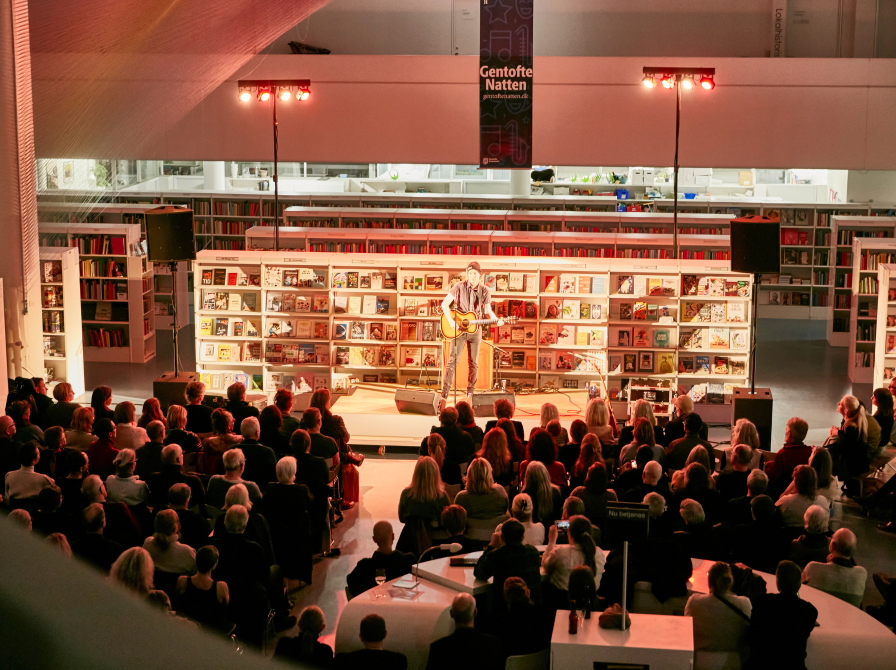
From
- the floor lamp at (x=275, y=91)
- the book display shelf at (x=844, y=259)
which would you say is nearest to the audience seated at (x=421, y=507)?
the floor lamp at (x=275, y=91)

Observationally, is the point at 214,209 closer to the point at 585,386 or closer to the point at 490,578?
the point at 585,386

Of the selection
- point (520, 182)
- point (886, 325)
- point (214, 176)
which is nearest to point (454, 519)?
point (886, 325)

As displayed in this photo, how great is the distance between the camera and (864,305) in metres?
13.9

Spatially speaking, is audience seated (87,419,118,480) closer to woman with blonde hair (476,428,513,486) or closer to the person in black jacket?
woman with blonde hair (476,428,513,486)

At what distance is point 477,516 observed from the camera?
623cm

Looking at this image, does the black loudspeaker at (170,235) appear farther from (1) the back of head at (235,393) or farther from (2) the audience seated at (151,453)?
(2) the audience seated at (151,453)

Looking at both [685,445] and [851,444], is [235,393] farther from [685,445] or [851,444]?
[851,444]

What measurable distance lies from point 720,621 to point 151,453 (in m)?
4.15

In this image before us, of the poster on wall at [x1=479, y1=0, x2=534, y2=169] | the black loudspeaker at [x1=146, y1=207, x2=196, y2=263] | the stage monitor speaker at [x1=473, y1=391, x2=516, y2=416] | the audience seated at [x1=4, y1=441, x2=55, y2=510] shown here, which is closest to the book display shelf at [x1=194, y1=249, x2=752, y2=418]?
the stage monitor speaker at [x1=473, y1=391, x2=516, y2=416]

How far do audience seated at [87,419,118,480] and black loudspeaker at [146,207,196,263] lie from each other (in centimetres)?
335

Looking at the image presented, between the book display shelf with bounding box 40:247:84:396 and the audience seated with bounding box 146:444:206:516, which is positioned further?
the book display shelf with bounding box 40:247:84:396

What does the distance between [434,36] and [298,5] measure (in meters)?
8.14

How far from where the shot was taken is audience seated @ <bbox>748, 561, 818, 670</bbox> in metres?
4.46

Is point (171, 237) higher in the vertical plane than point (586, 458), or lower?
higher
